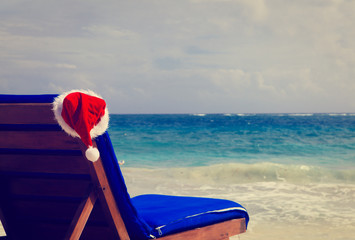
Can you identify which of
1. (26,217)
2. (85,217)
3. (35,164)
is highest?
(35,164)

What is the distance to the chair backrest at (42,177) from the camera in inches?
87.8

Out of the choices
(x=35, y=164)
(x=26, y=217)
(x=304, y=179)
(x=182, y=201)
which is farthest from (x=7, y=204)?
(x=304, y=179)

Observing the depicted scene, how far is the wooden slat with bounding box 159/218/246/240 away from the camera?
8.80 ft

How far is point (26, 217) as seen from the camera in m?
2.71

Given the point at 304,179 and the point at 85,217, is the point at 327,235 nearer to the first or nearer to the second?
the point at 85,217

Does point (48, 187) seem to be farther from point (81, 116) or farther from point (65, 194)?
point (81, 116)

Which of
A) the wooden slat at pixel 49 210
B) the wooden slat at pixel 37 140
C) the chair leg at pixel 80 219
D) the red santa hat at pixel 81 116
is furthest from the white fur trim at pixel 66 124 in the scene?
the wooden slat at pixel 49 210

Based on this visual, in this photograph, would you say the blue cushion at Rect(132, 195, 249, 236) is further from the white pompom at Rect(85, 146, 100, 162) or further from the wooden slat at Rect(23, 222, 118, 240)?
the white pompom at Rect(85, 146, 100, 162)

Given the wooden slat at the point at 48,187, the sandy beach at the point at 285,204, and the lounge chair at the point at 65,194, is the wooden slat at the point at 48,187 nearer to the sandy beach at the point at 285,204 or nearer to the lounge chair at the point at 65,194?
the lounge chair at the point at 65,194

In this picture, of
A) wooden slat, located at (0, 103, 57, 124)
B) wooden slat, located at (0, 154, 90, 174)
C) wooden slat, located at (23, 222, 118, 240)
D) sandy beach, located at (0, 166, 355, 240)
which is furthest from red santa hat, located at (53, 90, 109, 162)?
sandy beach, located at (0, 166, 355, 240)

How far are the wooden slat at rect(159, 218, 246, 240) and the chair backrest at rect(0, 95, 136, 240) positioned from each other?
41 centimetres

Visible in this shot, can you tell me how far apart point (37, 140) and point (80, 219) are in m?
0.45

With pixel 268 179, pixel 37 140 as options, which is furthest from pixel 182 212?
pixel 268 179

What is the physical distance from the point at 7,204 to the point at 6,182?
6.3 inches
